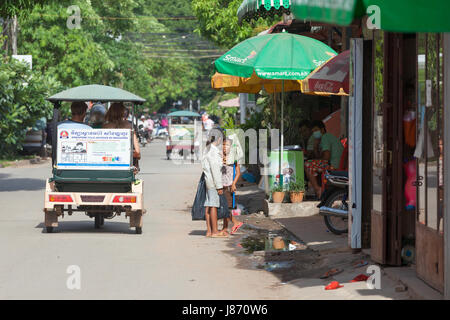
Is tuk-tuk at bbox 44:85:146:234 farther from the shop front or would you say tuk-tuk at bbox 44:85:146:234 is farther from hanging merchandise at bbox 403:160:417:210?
hanging merchandise at bbox 403:160:417:210

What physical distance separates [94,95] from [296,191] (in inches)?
168

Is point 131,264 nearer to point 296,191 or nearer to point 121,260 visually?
point 121,260

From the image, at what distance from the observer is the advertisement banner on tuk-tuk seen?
1326 centimetres

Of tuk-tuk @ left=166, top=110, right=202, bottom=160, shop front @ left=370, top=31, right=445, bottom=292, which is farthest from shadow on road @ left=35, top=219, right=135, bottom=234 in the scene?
tuk-tuk @ left=166, top=110, right=202, bottom=160

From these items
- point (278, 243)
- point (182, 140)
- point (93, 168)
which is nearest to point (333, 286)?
point (278, 243)

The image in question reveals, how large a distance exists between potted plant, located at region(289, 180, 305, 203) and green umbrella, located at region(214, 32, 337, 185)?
240 cm

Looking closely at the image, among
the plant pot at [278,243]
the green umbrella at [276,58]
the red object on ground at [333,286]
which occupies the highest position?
the green umbrella at [276,58]

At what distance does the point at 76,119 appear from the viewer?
1373cm

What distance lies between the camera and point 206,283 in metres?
9.05

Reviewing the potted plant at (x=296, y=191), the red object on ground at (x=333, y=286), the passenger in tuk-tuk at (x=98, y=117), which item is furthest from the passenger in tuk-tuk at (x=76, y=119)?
the red object on ground at (x=333, y=286)

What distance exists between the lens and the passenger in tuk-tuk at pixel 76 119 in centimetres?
1348

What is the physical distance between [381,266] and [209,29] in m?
25.0

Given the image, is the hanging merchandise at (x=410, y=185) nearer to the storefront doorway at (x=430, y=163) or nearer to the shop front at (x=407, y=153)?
the shop front at (x=407, y=153)

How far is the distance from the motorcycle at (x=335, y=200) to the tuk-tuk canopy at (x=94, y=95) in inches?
127
